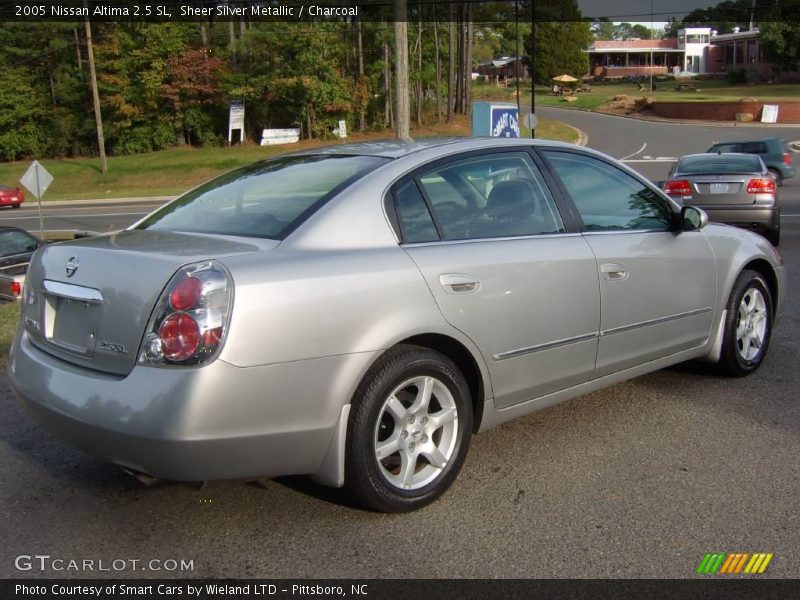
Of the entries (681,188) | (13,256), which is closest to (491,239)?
(681,188)

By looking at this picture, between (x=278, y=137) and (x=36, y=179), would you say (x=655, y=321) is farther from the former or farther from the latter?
(x=278, y=137)

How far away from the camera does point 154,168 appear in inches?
1881

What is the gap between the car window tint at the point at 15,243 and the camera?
14398 mm

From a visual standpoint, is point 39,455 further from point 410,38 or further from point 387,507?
point 410,38

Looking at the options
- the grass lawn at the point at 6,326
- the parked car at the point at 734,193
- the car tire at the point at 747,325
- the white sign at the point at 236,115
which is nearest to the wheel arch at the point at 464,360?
the car tire at the point at 747,325

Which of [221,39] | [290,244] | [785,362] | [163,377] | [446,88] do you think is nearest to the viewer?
[163,377]

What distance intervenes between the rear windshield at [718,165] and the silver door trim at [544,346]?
9.55m

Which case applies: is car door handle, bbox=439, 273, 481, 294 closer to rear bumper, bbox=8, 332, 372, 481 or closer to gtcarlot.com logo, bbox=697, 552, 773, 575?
rear bumper, bbox=8, 332, 372, 481

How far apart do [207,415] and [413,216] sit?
1364 millimetres

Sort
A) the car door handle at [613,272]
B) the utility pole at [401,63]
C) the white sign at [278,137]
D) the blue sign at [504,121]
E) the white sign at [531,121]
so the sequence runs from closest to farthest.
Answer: the car door handle at [613,272] < the utility pole at [401,63] < the blue sign at [504,121] < the white sign at [531,121] < the white sign at [278,137]

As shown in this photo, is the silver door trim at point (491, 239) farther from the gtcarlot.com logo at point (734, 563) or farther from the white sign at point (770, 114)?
the white sign at point (770, 114)

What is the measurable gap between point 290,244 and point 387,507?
1190 mm

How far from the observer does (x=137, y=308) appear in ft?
10.1
